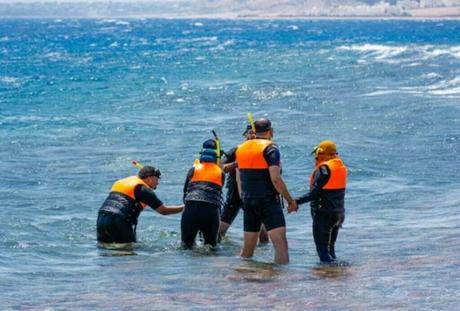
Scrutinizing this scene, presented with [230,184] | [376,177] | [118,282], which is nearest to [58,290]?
[118,282]

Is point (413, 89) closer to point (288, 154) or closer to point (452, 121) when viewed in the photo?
point (452, 121)

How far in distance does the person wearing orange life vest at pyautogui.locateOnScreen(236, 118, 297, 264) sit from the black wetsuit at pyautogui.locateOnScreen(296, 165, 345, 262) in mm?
290

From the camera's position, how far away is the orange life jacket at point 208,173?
13.3 meters

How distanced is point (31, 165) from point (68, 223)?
7721mm

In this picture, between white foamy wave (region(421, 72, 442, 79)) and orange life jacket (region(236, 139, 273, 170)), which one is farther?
white foamy wave (region(421, 72, 442, 79))

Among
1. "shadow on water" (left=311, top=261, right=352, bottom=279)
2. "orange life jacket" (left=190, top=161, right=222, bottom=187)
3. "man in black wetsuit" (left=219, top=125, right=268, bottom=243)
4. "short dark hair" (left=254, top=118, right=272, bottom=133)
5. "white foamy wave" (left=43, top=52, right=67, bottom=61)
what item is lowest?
"shadow on water" (left=311, top=261, right=352, bottom=279)

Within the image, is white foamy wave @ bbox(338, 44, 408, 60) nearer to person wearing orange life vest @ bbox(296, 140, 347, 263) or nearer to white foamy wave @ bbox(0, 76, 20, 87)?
white foamy wave @ bbox(0, 76, 20, 87)

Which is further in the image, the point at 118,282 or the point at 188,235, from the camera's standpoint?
the point at 188,235

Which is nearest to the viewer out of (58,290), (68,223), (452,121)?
(58,290)

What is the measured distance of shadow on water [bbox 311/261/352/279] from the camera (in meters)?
11.9

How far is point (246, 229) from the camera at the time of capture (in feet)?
41.7

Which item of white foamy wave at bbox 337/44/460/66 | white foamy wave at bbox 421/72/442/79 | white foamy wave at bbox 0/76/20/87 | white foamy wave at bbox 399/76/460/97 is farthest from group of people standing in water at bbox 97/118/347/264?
white foamy wave at bbox 337/44/460/66

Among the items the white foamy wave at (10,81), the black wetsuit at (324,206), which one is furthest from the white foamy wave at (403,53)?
the black wetsuit at (324,206)

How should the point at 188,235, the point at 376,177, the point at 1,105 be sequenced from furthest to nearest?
the point at 1,105 < the point at 376,177 < the point at 188,235
